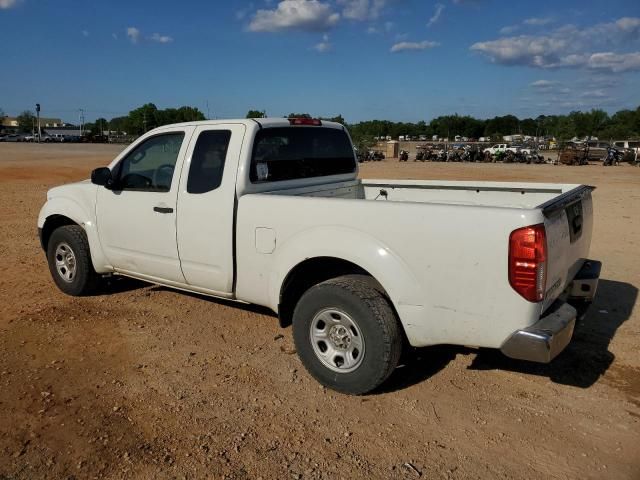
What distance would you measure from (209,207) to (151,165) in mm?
1004

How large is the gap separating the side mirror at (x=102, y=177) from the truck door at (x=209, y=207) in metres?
0.94

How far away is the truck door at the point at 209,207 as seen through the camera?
425 centimetres

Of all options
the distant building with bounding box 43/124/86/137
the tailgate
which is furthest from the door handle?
the distant building with bounding box 43/124/86/137

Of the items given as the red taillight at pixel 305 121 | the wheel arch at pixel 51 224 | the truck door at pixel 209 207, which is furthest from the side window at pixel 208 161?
the wheel arch at pixel 51 224

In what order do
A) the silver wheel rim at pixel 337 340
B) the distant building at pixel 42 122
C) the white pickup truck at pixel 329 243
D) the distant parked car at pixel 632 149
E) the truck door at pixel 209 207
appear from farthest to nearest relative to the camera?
the distant building at pixel 42 122, the distant parked car at pixel 632 149, the truck door at pixel 209 207, the silver wheel rim at pixel 337 340, the white pickup truck at pixel 329 243

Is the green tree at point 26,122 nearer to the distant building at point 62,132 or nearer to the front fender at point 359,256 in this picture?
the distant building at point 62,132

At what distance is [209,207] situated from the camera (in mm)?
4312

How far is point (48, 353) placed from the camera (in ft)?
14.4

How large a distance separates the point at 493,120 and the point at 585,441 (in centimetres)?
14898

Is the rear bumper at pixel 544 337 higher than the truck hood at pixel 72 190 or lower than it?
lower

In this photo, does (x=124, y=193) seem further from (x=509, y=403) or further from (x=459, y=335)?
(x=509, y=403)

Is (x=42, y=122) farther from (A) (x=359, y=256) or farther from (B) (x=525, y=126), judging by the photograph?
(A) (x=359, y=256)

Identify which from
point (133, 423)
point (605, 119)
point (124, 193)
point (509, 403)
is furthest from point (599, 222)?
point (605, 119)

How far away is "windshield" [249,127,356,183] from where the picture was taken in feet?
14.7
